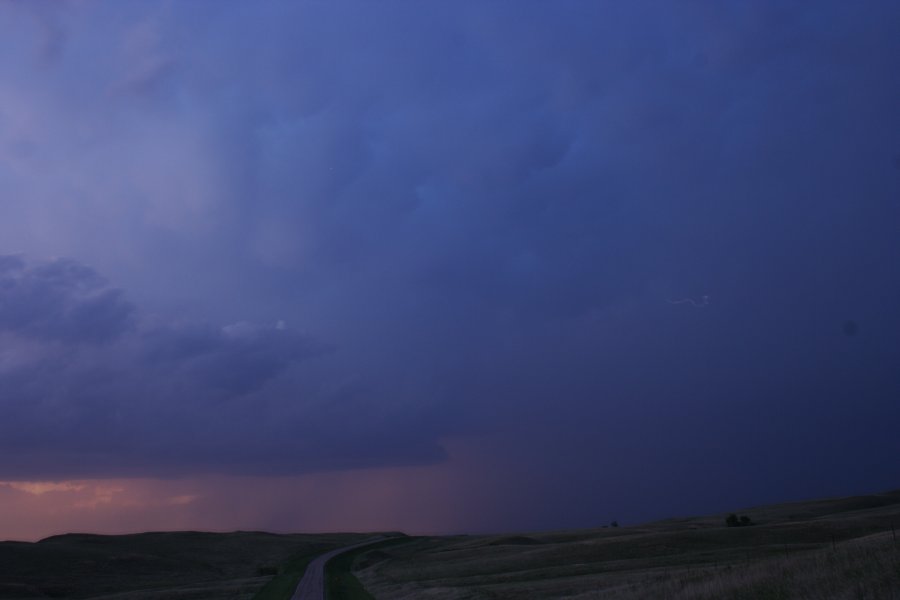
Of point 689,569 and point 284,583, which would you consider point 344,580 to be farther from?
point 689,569

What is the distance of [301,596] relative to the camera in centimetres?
4797

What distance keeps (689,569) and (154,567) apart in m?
78.1

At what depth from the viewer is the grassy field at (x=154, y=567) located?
6106 cm

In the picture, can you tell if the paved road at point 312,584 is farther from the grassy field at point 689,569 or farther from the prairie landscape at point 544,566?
the grassy field at point 689,569

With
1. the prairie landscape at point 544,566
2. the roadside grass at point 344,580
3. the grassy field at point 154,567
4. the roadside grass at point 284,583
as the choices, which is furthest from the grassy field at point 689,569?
the grassy field at point 154,567

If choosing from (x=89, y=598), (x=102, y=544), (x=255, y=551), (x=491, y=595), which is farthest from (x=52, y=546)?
(x=491, y=595)

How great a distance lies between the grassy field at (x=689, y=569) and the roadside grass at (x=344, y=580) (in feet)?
3.85

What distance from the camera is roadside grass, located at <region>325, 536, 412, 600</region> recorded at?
47000 millimetres

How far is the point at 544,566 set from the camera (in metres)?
52.3

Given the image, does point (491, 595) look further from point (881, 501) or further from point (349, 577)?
point (881, 501)

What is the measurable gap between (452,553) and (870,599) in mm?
67058

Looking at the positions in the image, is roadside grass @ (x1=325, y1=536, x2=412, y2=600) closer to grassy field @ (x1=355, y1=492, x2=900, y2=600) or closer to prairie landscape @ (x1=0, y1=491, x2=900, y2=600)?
prairie landscape @ (x1=0, y1=491, x2=900, y2=600)

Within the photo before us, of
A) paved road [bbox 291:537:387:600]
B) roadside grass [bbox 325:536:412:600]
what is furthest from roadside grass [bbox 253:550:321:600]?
roadside grass [bbox 325:536:412:600]

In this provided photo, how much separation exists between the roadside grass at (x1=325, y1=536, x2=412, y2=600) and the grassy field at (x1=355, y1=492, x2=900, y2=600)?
3.85 feet
